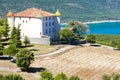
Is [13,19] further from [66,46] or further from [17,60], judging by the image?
[17,60]

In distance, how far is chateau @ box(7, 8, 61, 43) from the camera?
305ft

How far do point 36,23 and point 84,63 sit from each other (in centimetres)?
2144

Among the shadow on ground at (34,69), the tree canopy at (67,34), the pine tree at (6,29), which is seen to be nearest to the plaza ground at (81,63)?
the shadow on ground at (34,69)

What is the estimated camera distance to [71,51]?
85125 millimetres

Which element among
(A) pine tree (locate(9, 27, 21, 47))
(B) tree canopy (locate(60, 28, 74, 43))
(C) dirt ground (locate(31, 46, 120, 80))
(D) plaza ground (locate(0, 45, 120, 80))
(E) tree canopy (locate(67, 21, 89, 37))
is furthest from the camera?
(E) tree canopy (locate(67, 21, 89, 37))

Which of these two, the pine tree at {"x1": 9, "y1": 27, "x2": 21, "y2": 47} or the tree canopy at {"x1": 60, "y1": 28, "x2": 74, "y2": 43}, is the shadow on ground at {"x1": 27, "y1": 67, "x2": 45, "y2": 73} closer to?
the pine tree at {"x1": 9, "y1": 27, "x2": 21, "y2": 47}

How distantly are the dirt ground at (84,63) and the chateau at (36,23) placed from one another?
10866mm

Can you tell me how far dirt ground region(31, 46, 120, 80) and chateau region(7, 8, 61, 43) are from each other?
10.9 metres

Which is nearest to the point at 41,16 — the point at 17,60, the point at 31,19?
the point at 31,19

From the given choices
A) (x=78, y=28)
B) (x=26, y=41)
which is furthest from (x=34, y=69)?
(x=78, y=28)

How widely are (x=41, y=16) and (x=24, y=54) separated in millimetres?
23651

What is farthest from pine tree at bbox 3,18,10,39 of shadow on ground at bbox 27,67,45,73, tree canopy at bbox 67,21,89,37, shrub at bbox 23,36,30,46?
shadow on ground at bbox 27,67,45,73

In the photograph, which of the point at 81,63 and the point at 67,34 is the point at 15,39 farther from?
the point at 81,63

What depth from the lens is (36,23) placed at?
305ft
